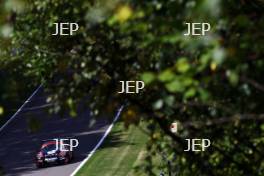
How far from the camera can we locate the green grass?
105 feet

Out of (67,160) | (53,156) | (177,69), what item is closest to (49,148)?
(53,156)

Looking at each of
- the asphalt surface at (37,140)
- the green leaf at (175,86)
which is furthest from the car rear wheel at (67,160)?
the green leaf at (175,86)

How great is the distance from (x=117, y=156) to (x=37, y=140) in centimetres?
922

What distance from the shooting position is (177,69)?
3.75m

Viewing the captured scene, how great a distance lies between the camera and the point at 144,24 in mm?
3865

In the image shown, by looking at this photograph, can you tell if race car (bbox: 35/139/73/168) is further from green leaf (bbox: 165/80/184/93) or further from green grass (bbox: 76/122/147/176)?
green leaf (bbox: 165/80/184/93)

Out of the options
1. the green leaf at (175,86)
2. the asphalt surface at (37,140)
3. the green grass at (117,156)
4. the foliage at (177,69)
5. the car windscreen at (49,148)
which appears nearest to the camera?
the green leaf at (175,86)

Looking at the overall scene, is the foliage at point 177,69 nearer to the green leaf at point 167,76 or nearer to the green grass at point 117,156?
the green leaf at point 167,76

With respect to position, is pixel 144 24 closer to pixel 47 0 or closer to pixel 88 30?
pixel 88 30

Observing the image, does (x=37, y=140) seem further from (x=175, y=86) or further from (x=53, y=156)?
(x=175, y=86)

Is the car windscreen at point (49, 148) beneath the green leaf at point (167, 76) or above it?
beneath

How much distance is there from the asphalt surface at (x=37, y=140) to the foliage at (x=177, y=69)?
28542mm

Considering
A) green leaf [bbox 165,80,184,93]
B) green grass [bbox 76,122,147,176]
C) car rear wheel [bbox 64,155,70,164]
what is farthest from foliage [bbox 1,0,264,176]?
car rear wheel [bbox 64,155,70,164]

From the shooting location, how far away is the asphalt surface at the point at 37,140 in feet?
117
